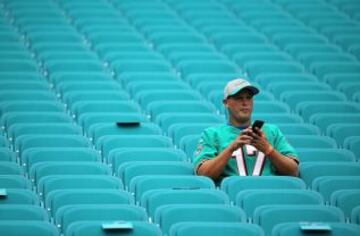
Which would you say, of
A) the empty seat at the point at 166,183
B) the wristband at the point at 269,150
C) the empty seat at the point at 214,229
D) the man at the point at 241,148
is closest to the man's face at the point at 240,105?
the man at the point at 241,148

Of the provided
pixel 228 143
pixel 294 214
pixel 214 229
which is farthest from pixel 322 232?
pixel 228 143

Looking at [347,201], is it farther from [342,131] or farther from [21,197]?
Answer: [21,197]

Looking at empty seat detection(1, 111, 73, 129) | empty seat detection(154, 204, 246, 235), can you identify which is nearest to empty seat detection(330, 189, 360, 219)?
empty seat detection(154, 204, 246, 235)

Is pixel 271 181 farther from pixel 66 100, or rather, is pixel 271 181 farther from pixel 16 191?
pixel 66 100

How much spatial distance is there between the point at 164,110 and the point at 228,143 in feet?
5.50

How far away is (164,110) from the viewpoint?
926 cm

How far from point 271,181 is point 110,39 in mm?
4203

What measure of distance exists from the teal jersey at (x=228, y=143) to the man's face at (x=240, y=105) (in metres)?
0.08

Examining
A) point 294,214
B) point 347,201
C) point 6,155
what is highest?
point 6,155

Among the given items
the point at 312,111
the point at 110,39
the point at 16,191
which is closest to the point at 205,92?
the point at 312,111

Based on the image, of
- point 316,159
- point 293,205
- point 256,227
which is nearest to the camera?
point 256,227

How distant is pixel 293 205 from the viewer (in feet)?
22.9

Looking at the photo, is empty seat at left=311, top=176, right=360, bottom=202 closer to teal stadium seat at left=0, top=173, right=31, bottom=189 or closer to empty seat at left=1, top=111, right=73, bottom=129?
teal stadium seat at left=0, top=173, right=31, bottom=189

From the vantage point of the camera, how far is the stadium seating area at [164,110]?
22.3 ft
